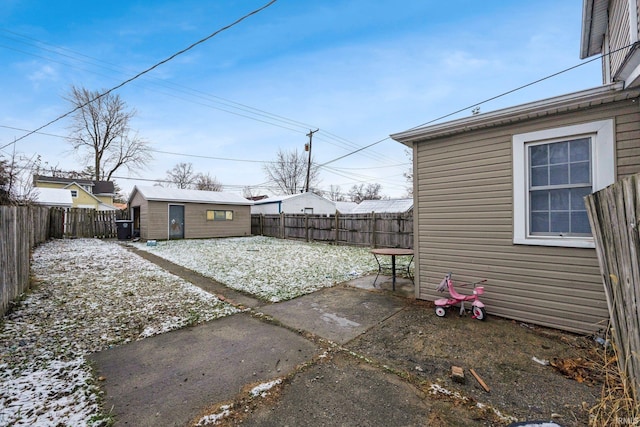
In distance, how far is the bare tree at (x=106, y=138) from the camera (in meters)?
23.7

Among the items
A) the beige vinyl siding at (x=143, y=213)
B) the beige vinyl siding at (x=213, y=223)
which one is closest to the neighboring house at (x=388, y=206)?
the beige vinyl siding at (x=213, y=223)

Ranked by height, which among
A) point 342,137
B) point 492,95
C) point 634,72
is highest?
point 342,137

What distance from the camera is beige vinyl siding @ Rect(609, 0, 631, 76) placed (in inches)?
150

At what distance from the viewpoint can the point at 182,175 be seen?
36750 mm

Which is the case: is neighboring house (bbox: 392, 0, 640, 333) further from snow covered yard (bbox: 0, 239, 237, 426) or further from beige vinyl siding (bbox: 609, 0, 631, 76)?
snow covered yard (bbox: 0, 239, 237, 426)

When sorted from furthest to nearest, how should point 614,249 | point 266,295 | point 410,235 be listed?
point 410,235 < point 266,295 < point 614,249

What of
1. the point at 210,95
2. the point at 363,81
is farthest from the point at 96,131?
the point at 363,81

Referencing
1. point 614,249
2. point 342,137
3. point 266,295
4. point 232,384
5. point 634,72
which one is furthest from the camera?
point 342,137

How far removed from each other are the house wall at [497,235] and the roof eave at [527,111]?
0.09m

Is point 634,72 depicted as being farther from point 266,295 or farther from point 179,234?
point 179,234

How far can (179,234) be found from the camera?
14.9m

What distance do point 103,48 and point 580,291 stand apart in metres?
12.8

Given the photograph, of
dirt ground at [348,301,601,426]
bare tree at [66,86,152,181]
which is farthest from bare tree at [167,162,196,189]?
dirt ground at [348,301,601,426]

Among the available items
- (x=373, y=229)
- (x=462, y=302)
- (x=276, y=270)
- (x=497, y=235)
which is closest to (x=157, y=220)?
(x=276, y=270)
